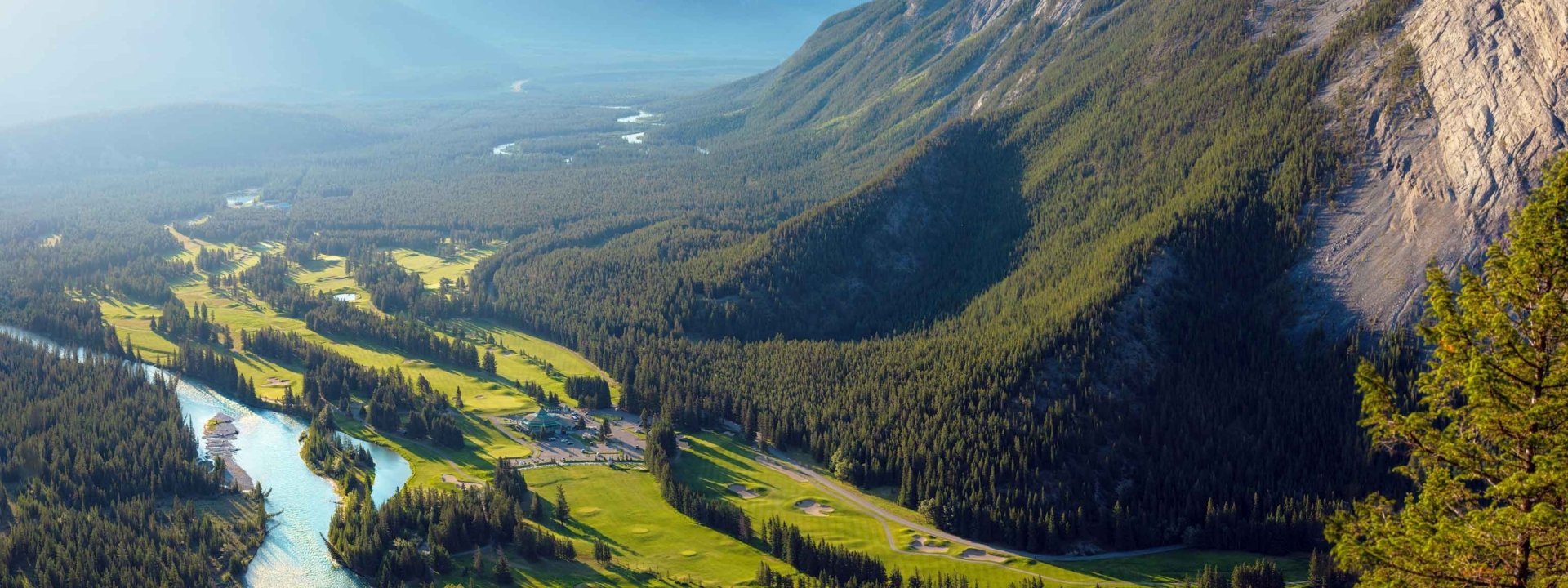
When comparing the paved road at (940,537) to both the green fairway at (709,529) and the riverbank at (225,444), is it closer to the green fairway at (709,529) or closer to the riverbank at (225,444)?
the green fairway at (709,529)

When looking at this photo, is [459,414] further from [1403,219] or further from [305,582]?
[1403,219]

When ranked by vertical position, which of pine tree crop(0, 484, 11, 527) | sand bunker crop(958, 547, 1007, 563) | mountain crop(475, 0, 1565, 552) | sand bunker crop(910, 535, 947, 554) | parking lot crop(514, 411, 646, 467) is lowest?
sand bunker crop(958, 547, 1007, 563)

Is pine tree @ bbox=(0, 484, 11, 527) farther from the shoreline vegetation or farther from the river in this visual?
the river

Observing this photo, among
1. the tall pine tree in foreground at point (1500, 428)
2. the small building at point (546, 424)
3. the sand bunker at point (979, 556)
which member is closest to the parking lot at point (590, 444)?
the small building at point (546, 424)

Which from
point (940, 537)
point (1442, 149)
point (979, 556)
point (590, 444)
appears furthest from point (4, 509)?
point (1442, 149)

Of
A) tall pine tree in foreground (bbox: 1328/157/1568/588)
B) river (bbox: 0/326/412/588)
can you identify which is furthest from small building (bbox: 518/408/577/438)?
tall pine tree in foreground (bbox: 1328/157/1568/588)

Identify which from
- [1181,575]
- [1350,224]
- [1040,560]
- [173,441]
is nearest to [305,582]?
[173,441]
